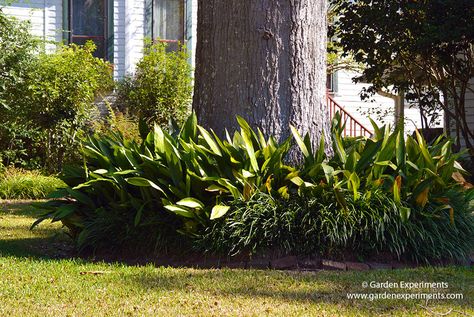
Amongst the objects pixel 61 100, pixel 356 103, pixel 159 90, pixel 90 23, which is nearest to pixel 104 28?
pixel 90 23

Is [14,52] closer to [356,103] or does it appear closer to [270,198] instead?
[270,198]

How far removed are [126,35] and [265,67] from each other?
11.4m

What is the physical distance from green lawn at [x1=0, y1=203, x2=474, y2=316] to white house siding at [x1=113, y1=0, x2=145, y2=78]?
11.9 m

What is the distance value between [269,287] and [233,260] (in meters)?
1.13

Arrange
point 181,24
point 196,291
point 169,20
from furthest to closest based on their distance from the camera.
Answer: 1. point 181,24
2. point 169,20
3. point 196,291

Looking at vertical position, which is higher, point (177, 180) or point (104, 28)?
point (104, 28)

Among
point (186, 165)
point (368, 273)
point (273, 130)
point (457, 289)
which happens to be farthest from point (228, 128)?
point (457, 289)

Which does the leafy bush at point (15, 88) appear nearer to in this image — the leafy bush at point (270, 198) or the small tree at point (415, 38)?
the small tree at point (415, 38)

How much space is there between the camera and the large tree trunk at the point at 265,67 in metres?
7.21

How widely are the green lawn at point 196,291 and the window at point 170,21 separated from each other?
12.7m

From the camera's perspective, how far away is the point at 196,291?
516 cm

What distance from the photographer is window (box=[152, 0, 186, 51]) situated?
18625mm

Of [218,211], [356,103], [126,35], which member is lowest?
[218,211]

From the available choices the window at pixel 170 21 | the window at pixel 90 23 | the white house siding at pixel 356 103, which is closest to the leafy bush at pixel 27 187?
the window at pixel 90 23
